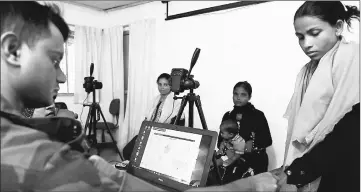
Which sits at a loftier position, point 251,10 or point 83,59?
point 251,10

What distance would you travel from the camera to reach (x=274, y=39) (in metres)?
2.92

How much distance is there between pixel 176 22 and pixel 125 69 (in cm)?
137

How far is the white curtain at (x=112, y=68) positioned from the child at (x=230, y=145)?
8.08 ft

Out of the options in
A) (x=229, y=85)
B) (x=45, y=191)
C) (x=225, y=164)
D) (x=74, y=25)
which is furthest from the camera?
(x=74, y=25)

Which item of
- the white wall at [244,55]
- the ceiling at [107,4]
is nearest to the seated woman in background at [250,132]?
the white wall at [244,55]

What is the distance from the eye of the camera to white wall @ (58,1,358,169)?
2.85 meters

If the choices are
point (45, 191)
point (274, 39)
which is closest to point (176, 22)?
point (274, 39)

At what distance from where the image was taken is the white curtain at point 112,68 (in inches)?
178

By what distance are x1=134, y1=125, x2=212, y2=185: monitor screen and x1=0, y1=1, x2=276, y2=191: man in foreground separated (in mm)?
495

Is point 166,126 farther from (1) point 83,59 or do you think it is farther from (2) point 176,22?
(1) point 83,59

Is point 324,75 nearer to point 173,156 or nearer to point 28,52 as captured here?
point 173,156

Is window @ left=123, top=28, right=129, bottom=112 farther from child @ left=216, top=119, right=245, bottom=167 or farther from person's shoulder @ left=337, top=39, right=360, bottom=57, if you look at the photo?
person's shoulder @ left=337, top=39, right=360, bottom=57

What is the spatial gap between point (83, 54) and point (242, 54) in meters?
2.55

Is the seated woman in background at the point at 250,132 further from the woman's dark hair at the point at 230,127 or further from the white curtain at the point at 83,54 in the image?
the white curtain at the point at 83,54
